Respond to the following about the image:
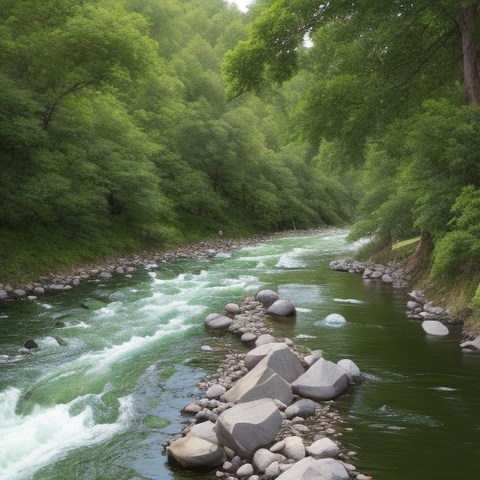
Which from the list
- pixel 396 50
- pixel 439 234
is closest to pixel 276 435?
pixel 439 234

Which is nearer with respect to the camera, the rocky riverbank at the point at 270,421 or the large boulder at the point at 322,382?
the rocky riverbank at the point at 270,421

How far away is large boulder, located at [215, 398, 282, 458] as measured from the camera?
20.7 ft

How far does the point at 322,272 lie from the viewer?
21.8 metres

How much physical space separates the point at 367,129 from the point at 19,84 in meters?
14.3

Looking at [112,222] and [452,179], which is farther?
[112,222]

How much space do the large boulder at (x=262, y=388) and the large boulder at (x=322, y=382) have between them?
0.31 m

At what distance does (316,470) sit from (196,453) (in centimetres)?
161

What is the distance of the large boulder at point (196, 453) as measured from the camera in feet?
20.2

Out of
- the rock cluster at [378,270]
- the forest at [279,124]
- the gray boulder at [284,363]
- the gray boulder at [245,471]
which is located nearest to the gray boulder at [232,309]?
the gray boulder at [284,363]

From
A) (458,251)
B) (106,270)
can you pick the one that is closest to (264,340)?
(458,251)

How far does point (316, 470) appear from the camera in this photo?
17.7 ft

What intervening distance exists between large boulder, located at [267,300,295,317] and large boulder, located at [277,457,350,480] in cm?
798

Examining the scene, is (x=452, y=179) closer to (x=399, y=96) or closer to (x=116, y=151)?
(x=399, y=96)

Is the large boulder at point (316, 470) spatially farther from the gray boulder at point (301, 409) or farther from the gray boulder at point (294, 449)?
the gray boulder at point (301, 409)
